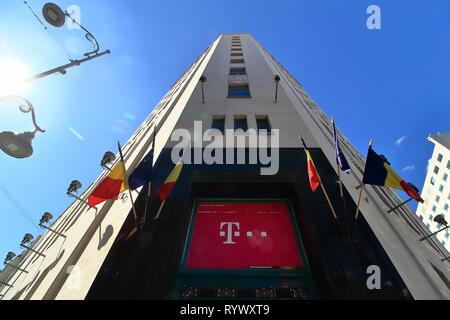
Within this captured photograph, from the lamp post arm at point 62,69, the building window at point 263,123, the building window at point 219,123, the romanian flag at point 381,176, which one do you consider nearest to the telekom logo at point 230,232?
the romanian flag at point 381,176

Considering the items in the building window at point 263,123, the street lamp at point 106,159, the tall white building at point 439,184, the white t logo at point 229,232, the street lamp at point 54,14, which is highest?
the street lamp at point 54,14

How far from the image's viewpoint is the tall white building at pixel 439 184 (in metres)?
60.4

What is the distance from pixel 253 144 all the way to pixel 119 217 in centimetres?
616

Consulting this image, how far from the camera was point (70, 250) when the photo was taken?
8164 millimetres

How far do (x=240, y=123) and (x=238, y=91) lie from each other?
435 centimetres

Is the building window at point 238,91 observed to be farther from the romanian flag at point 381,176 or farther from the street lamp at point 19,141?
the street lamp at point 19,141

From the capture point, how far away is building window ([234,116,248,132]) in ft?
42.0

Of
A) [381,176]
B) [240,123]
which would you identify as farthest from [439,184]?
[381,176]

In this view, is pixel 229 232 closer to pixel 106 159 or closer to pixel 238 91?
pixel 106 159

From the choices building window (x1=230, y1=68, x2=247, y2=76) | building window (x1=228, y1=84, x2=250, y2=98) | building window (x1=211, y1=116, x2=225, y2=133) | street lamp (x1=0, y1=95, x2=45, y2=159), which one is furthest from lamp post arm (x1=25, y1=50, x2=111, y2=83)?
building window (x1=230, y1=68, x2=247, y2=76)

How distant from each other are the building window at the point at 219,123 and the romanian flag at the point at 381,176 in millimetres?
7180

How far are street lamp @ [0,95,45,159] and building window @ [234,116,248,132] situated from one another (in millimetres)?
8614

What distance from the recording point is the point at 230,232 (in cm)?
808

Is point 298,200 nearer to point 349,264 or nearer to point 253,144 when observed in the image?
point 349,264
